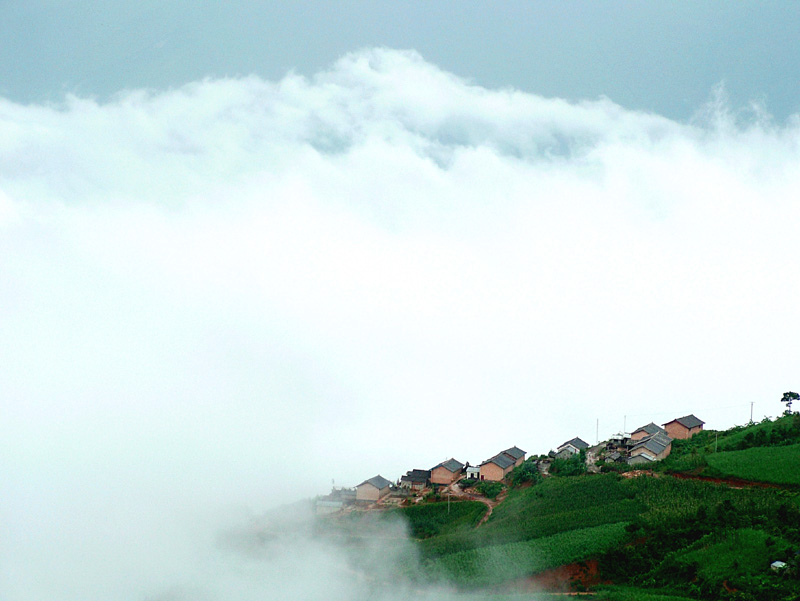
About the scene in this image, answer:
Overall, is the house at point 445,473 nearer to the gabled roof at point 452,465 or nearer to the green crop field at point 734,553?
the gabled roof at point 452,465

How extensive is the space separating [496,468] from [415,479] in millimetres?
5953

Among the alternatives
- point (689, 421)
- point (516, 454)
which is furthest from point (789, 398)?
point (516, 454)

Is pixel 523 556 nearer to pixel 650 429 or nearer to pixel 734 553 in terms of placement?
pixel 734 553

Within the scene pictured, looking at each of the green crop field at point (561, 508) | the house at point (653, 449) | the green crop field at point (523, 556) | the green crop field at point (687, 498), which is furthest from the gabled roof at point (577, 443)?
the green crop field at point (523, 556)

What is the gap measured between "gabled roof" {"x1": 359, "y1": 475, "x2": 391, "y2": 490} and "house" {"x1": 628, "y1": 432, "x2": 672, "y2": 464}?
52.4 feet

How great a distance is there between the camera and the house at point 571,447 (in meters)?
50.8

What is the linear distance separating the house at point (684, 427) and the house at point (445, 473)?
1622 cm

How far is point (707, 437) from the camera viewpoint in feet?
155

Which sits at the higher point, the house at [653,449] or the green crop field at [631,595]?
the house at [653,449]

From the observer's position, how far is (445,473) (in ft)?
159

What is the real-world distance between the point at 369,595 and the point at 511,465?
21.5 m

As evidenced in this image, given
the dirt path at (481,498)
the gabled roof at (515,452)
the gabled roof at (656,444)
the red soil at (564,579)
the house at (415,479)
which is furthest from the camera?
the gabled roof at (515,452)

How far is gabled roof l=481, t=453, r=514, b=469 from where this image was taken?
46625mm

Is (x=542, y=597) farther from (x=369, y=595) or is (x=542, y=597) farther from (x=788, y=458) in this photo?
(x=788, y=458)
